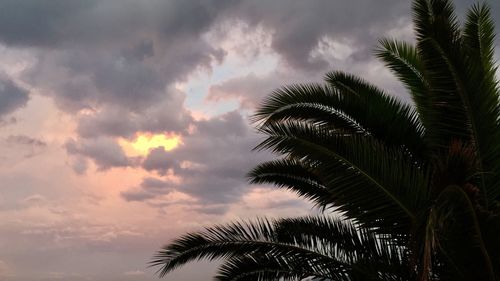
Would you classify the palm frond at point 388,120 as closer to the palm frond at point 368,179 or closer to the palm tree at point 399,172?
the palm tree at point 399,172

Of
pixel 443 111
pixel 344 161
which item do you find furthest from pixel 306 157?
pixel 443 111

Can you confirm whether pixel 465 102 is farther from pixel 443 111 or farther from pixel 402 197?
pixel 402 197

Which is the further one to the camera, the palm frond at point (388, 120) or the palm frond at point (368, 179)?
the palm frond at point (388, 120)

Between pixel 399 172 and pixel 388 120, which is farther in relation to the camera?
pixel 388 120

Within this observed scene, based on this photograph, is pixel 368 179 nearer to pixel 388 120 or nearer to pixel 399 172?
pixel 399 172

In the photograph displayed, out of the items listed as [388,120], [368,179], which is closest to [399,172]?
[368,179]

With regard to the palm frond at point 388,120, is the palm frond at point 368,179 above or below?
below

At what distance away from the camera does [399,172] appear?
22.7 ft

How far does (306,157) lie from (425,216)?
2.04 meters

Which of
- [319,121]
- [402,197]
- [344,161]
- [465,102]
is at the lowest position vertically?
[402,197]

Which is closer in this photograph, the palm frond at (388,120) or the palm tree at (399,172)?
the palm tree at (399,172)

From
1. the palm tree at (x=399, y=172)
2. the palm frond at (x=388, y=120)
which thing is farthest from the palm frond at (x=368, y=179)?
the palm frond at (x=388, y=120)

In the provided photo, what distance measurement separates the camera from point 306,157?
7652 mm

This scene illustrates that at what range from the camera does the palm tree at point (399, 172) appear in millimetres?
6848
